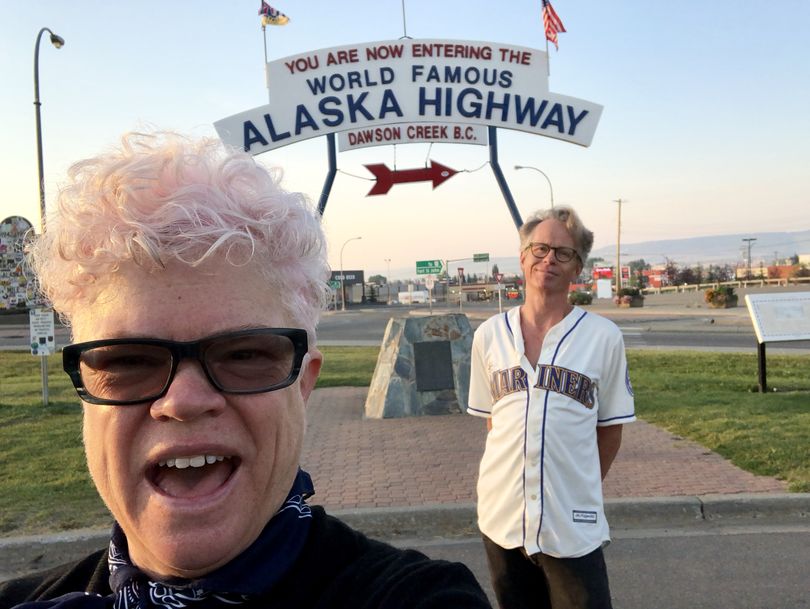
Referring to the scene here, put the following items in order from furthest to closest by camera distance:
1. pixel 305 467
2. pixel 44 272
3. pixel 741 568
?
pixel 305 467 < pixel 741 568 < pixel 44 272

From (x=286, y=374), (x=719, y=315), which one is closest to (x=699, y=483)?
(x=286, y=374)

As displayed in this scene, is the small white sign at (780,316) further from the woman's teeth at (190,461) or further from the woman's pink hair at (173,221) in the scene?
the woman's teeth at (190,461)

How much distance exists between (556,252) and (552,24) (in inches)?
283

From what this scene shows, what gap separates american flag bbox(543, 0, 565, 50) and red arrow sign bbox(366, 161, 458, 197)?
2.19 meters

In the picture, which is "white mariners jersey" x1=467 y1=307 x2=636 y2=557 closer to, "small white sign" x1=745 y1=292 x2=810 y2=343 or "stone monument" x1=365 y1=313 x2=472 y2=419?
"stone monument" x1=365 y1=313 x2=472 y2=419

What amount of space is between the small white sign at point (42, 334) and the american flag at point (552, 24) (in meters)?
8.14

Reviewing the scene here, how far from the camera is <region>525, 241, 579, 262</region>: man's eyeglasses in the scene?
269 centimetres

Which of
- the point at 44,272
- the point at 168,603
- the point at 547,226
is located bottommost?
the point at 168,603

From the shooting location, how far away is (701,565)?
413cm

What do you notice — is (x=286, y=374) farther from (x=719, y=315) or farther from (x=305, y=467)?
(x=719, y=315)

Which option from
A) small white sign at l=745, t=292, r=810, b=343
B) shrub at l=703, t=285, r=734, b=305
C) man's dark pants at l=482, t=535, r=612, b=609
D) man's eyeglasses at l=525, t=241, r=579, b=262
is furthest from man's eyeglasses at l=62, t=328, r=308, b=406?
shrub at l=703, t=285, r=734, b=305

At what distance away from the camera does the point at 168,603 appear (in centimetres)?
120

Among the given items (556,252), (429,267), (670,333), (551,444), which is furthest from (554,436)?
(429,267)

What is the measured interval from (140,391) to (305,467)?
5558 millimetres
